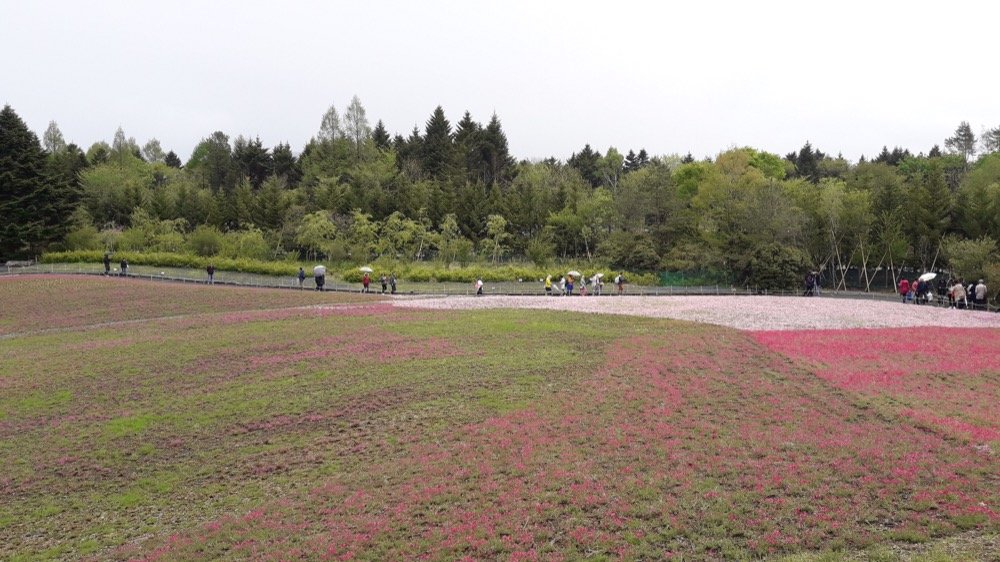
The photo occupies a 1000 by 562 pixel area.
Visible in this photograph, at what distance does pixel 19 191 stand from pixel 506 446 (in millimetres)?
68590

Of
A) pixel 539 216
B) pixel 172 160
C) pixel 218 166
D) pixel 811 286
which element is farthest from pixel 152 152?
pixel 811 286

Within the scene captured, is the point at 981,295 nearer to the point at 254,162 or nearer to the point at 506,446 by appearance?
the point at 506,446

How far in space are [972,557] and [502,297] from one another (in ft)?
119

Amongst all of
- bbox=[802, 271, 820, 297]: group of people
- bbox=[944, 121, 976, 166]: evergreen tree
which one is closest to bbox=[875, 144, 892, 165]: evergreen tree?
bbox=[944, 121, 976, 166]: evergreen tree

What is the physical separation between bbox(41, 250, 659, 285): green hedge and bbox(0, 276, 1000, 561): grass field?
28.5 meters

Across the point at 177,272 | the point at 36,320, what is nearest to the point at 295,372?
the point at 36,320

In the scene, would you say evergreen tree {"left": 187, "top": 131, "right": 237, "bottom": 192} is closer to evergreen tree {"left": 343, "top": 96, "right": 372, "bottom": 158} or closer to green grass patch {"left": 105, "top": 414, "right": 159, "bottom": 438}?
evergreen tree {"left": 343, "top": 96, "right": 372, "bottom": 158}

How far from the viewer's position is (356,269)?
59.8 metres

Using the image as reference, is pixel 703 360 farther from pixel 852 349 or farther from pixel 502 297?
pixel 502 297

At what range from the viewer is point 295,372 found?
2431 cm

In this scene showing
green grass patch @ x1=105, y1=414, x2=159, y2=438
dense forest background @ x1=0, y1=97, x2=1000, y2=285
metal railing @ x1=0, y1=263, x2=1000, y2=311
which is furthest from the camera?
dense forest background @ x1=0, y1=97, x2=1000, y2=285

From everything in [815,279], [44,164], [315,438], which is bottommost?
[315,438]

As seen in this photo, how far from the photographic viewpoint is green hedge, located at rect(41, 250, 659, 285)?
59.0m

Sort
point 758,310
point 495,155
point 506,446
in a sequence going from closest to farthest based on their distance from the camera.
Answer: point 506,446 → point 758,310 → point 495,155
